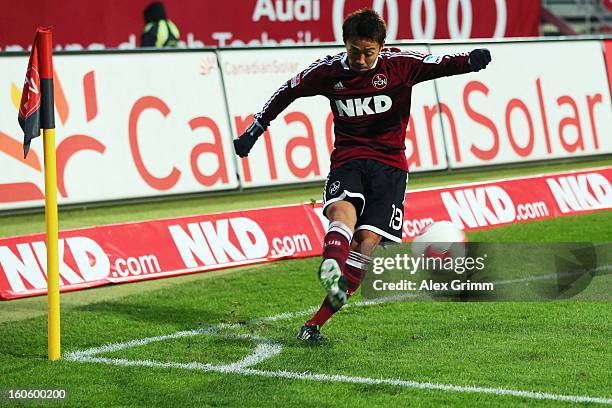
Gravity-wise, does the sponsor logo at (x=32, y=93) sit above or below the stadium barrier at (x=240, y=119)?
above

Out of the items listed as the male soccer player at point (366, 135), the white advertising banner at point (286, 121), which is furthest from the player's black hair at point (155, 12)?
the male soccer player at point (366, 135)

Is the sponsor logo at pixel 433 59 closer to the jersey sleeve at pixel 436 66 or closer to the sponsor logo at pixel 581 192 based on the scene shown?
the jersey sleeve at pixel 436 66

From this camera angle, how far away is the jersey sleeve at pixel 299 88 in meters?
7.08

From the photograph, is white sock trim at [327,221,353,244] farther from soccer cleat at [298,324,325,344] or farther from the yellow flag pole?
the yellow flag pole

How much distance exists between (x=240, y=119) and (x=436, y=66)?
241 inches

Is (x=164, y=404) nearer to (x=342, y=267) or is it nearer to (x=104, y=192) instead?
(x=342, y=267)

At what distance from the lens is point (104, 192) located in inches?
470

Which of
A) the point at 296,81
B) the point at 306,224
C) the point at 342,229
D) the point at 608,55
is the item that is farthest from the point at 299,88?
the point at 608,55

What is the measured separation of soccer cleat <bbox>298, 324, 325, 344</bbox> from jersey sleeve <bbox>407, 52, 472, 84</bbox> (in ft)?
5.22

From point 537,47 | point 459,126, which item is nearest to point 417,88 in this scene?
point 459,126

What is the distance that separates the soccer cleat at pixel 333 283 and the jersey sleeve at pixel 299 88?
131cm

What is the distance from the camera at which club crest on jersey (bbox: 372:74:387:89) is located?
22.9 ft

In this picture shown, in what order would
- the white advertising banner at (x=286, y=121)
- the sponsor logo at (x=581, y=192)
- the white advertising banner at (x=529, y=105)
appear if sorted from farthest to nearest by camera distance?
the white advertising banner at (x=529, y=105) → the white advertising banner at (x=286, y=121) → the sponsor logo at (x=581, y=192)

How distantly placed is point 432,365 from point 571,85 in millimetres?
9554
